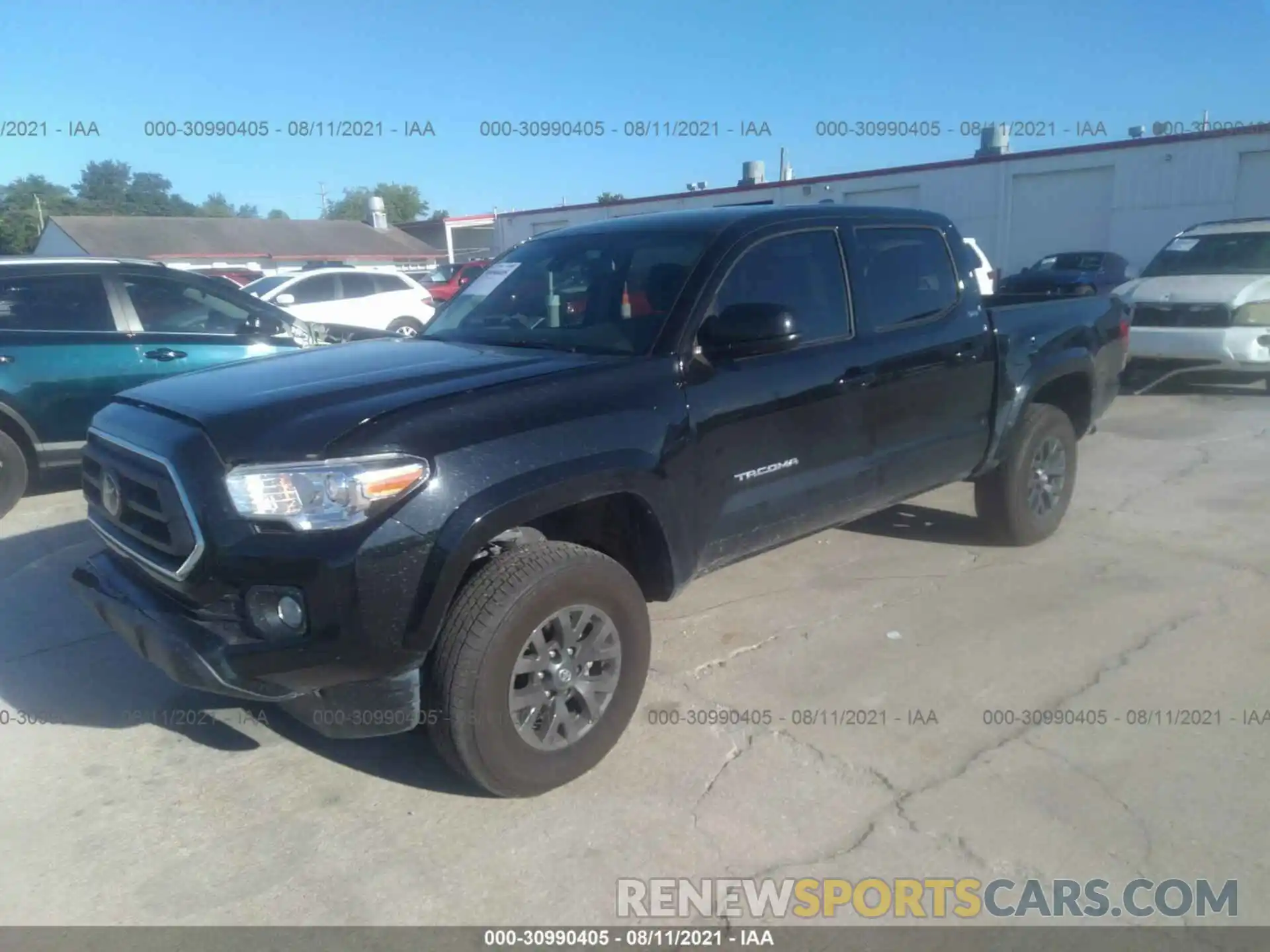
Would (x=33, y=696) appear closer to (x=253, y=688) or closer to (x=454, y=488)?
(x=253, y=688)

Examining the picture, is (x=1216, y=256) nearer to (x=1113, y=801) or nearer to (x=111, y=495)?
(x=1113, y=801)

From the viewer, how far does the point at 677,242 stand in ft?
13.5

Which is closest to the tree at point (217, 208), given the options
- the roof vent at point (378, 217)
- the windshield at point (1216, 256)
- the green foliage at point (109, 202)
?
the green foliage at point (109, 202)

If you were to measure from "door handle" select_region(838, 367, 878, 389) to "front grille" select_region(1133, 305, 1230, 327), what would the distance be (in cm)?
823

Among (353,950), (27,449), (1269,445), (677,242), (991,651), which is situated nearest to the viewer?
(353,950)

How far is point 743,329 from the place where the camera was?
12.0 feet

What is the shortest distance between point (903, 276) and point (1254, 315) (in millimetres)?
7814

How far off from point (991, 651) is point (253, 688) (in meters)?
3.15

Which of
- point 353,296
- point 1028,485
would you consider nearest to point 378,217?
point 353,296

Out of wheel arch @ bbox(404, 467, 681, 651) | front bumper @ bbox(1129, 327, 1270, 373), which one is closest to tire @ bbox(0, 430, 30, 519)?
wheel arch @ bbox(404, 467, 681, 651)

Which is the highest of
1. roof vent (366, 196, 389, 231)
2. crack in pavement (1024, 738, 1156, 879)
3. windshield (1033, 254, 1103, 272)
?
roof vent (366, 196, 389, 231)

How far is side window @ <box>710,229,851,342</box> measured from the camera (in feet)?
13.4

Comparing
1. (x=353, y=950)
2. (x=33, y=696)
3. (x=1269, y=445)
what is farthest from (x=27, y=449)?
(x=1269, y=445)

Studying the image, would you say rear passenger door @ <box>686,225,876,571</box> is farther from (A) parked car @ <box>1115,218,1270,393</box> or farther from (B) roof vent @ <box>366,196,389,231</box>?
(B) roof vent @ <box>366,196,389,231</box>
